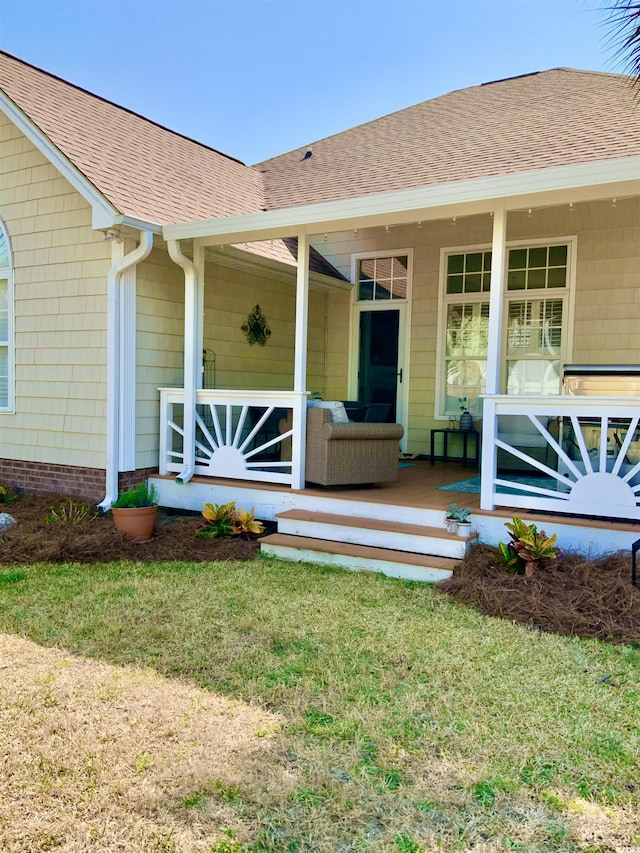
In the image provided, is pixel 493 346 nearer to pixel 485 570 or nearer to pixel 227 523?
pixel 485 570

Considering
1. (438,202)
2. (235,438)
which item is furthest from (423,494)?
(438,202)

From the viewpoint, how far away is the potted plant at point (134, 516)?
5.62 m

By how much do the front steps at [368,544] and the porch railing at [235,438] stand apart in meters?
0.59

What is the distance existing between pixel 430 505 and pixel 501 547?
31.3 inches

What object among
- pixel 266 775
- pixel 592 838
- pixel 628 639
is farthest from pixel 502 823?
pixel 628 639

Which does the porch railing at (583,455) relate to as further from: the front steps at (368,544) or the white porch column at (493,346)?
the front steps at (368,544)

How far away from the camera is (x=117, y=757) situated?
243 cm

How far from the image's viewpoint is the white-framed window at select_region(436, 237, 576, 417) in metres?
7.30

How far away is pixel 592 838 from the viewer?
79.4 inches

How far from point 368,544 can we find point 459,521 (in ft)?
Answer: 2.51

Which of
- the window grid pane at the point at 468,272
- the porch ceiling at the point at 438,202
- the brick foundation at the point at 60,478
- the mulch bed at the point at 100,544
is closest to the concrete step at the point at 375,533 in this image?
the mulch bed at the point at 100,544

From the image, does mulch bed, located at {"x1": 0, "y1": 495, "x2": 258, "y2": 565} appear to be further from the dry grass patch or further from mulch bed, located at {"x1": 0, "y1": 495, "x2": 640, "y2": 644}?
the dry grass patch

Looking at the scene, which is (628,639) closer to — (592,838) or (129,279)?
(592,838)

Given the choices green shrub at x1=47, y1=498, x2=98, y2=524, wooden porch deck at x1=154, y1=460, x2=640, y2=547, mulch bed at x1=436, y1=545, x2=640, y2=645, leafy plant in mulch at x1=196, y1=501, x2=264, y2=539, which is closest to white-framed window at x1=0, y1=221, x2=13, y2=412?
green shrub at x1=47, y1=498, x2=98, y2=524
